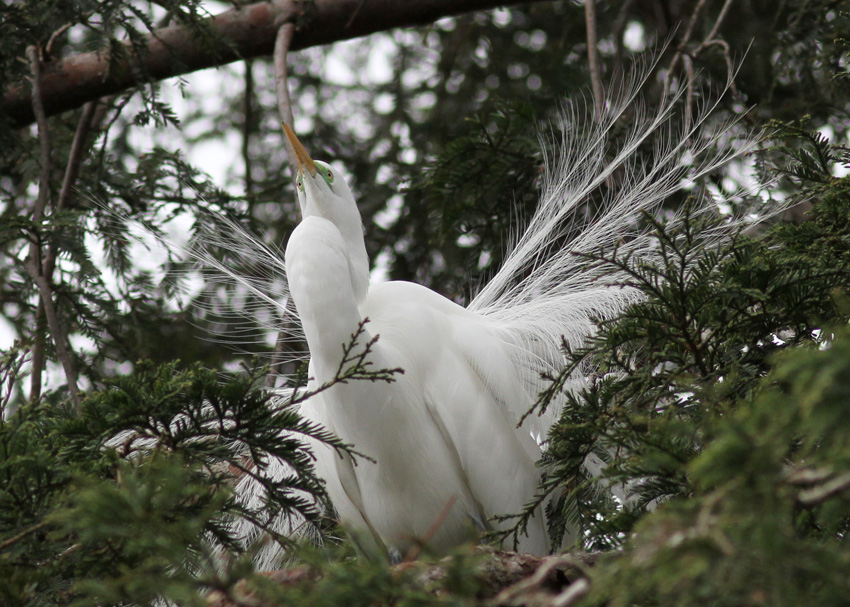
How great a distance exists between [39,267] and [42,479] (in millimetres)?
1537

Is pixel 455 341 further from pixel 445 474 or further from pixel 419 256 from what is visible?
pixel 419 256

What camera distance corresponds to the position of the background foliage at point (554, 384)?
110 cm

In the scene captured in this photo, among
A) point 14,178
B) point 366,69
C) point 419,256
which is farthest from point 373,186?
point 14,178

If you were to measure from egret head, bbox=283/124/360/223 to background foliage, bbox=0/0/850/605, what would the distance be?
2.19 feet

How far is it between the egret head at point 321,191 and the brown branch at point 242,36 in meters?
1.16

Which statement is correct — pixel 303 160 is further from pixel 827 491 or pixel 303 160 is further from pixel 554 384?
pixel 827 491

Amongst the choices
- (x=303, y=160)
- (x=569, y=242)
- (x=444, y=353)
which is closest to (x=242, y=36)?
(x=303, y=160)

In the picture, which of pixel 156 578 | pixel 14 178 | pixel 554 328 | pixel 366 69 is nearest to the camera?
pixel 156 578

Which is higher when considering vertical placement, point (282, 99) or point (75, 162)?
point (75, 162)

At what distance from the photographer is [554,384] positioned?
1.97 metres

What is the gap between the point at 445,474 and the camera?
2768 mm

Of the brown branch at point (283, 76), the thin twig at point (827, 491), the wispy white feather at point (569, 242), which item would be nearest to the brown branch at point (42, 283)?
the wispy white feather at point (569, 242)

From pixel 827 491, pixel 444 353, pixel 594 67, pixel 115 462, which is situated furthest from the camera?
pixel 594 67

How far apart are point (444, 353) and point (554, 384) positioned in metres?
0.92
